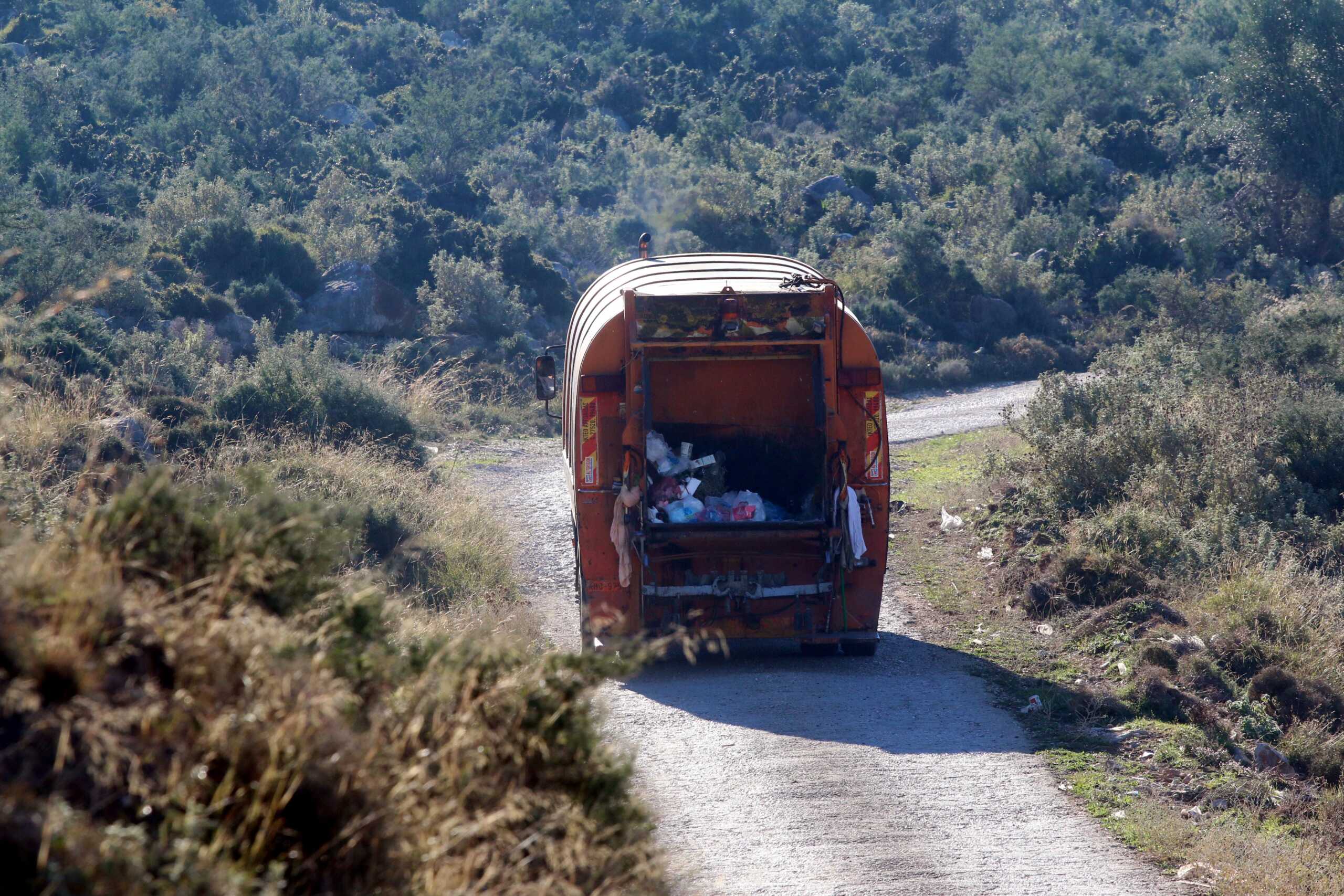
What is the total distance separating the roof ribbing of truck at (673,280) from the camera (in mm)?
8133

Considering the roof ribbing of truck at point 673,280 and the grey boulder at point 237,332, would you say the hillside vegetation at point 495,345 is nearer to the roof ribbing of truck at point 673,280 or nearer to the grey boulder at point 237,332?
the grey boulder at point 237,332

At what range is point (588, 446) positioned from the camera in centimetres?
777

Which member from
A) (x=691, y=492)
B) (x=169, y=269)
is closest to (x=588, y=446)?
(x=691, y=492)

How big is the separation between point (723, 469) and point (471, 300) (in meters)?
15.0

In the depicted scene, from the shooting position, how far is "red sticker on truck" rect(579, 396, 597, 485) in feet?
25.5

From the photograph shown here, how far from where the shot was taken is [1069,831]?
17.5 ft

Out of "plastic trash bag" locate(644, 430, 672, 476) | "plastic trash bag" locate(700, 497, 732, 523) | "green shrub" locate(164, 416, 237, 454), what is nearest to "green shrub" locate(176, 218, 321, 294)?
"green shrub" locate(164, 416, 237, 454)

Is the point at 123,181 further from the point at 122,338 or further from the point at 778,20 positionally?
the point at 778,20

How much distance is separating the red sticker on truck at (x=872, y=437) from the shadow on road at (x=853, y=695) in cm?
137

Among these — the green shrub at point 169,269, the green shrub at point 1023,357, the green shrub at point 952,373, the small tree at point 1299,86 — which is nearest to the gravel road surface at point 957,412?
the green shrub at point 952,373

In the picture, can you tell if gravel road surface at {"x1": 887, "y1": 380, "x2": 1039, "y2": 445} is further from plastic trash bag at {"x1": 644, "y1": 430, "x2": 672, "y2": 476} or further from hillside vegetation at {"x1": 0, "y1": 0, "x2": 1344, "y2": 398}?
plastic trash bag at {"x1": 644, "y1": 430, "x2": 672, "y2": 476}

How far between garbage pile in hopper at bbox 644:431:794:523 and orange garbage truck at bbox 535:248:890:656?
0.01 m

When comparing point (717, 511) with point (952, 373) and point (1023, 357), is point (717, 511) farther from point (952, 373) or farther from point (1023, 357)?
point (1023, 357)

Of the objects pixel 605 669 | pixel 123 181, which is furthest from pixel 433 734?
pixel 123 181
